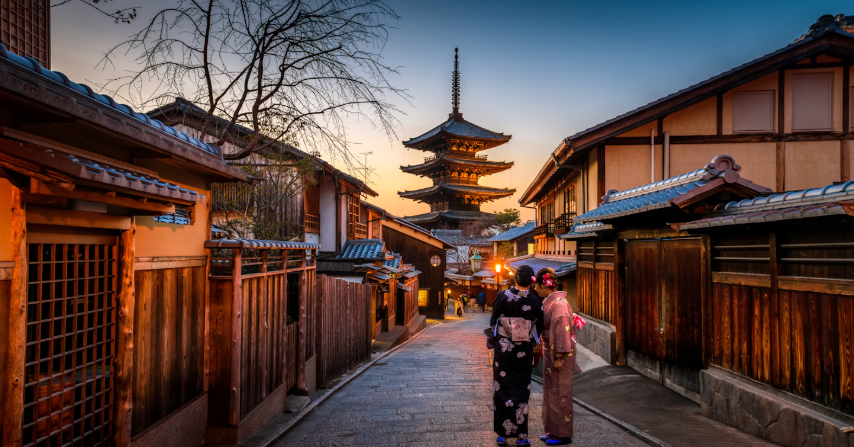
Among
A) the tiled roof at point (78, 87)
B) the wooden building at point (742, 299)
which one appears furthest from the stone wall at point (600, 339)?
the tiled roof at point (78, 87)

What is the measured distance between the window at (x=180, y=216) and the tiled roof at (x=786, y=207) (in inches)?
231

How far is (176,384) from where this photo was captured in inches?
188

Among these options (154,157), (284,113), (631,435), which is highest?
(284,113)

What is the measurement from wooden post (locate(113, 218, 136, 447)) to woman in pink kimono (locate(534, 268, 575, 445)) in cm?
398

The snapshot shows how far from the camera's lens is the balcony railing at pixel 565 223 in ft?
48.8

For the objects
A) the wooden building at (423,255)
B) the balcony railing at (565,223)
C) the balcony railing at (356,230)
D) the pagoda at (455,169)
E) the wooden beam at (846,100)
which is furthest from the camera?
the pagoda at (455,169)

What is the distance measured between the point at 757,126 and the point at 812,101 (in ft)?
4.28

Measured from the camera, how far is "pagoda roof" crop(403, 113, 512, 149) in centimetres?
4175

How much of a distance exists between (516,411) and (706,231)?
3.45 m

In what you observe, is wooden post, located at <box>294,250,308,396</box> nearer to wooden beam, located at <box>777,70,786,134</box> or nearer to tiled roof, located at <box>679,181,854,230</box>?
tiled roof, located at <box>679,181,854,230</box>

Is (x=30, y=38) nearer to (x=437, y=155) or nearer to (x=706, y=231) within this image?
(x=706, y=231)

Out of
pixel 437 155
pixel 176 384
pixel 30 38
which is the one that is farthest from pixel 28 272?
pixel 437 155

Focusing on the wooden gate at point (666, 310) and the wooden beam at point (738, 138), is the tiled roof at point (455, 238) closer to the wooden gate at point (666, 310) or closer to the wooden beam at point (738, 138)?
the wooden beam at point (738, 138)

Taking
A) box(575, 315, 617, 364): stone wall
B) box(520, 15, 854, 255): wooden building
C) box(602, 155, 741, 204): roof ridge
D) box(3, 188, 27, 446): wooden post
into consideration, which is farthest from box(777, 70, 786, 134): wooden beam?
box(3, 188, 27, 446): wooden post
